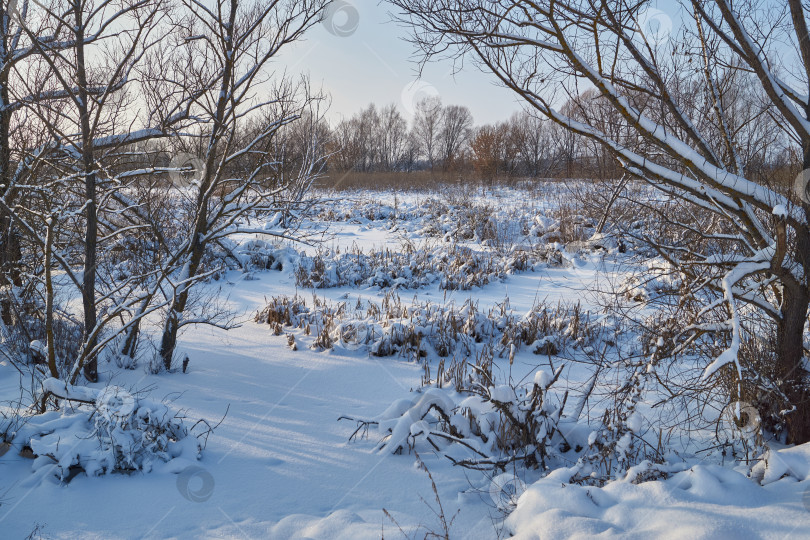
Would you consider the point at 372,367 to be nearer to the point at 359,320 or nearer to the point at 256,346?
the point at 359,320

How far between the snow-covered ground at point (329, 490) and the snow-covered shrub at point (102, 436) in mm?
88

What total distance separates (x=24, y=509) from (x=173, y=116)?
138 inches

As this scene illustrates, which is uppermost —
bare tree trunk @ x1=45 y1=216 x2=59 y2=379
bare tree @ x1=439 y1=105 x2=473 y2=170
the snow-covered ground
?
bare tree @ x1=439 y1=105 x2=473 y2=170

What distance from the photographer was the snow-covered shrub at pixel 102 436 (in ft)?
9.04

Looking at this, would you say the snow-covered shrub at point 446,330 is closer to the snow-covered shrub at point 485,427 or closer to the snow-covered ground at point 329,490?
the snow-covered ground at point 329,490

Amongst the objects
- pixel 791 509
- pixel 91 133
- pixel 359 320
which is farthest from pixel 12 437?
pixel 791 509

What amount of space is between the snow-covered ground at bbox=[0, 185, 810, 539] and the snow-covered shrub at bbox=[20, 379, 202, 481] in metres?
0.09

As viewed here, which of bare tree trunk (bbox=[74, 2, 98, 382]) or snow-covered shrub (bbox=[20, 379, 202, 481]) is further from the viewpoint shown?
bare tree trunk (bbox=[74, 2, 98, 382])

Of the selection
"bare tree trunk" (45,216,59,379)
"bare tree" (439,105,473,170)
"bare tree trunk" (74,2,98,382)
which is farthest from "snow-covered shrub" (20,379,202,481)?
"bare tree" (439,105,473,170)

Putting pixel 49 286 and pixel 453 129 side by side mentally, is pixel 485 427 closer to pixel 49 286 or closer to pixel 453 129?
pixel 49 286

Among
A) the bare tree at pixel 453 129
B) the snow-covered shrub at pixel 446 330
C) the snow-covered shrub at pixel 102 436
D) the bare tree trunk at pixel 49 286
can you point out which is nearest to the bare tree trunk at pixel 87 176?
the bare tree trunk at pixel 49 286

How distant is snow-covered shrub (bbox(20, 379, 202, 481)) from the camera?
275 cm

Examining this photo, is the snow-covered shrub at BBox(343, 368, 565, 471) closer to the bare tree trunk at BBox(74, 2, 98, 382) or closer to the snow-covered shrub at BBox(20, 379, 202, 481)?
the snow-covered shrub at BBox(20, 379, 202, 481)

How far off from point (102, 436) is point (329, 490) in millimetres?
1405
